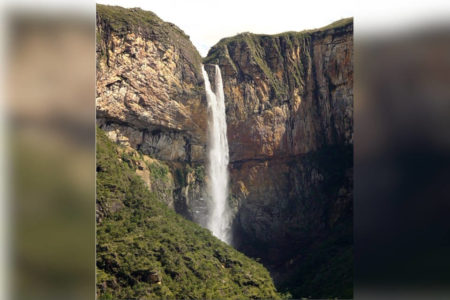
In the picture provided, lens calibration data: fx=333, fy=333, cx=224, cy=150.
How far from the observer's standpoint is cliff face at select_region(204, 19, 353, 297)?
35.0 feet

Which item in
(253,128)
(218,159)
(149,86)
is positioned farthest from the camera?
(253,128)

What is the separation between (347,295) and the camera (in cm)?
636

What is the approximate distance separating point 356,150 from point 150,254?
4922 millimetres

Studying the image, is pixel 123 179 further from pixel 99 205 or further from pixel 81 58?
pixel 81 58

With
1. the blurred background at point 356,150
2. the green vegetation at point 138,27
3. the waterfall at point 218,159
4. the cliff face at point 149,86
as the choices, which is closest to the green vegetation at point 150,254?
the cliff face at point 149,86

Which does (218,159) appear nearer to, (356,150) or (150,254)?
(150,254)

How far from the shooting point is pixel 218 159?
11234mm

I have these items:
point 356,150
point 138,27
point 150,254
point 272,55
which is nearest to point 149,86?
point 138,27

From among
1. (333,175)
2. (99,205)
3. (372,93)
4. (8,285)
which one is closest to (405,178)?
(372,93)

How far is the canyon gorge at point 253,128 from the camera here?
8914 millimetres

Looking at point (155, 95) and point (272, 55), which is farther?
point (272, 55)

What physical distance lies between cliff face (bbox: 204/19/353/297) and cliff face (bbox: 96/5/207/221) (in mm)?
1190

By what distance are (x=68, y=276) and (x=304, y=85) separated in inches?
396

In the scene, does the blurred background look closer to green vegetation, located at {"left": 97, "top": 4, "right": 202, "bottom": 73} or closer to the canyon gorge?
the canyon gorge
